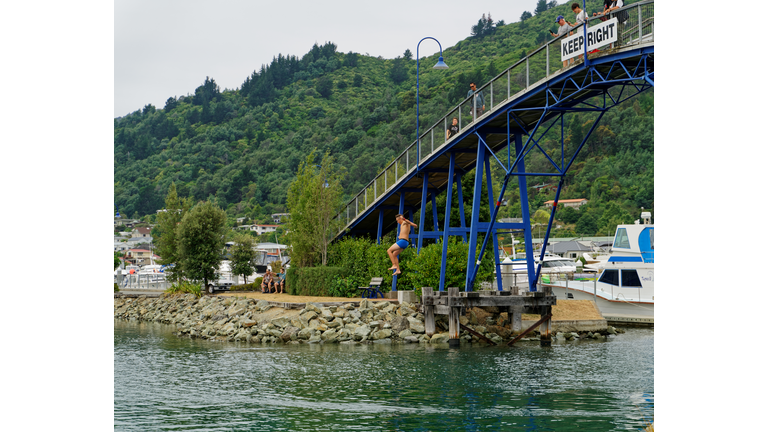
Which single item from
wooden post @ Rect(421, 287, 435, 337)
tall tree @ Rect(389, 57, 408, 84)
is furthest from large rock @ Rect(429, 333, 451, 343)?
tall tree @ Rect(389, 57, 408, 84)

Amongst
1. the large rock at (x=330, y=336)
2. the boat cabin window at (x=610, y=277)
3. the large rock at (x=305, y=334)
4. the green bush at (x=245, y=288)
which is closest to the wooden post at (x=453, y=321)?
the large rock at (x=330, y=336)

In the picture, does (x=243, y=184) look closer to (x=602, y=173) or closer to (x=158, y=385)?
(x=602, y=173)

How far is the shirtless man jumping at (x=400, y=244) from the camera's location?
86.7 feet

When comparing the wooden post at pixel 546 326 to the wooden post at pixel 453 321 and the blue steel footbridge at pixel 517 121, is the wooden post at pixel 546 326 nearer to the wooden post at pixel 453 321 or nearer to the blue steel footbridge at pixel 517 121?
the blue steel footbridge at pixel 517 121

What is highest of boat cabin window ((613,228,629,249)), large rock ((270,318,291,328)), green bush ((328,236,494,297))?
boat cabin window ((613,228,629,249))

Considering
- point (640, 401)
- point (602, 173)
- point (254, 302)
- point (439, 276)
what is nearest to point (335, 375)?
point (640, 401)

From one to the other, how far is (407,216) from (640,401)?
22.4 meters

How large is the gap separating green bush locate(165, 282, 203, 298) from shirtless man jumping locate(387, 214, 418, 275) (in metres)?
13.7

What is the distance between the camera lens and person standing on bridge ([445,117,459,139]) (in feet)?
83.1

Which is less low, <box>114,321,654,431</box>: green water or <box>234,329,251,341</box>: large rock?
<box>114,321,654,431</box>: green water

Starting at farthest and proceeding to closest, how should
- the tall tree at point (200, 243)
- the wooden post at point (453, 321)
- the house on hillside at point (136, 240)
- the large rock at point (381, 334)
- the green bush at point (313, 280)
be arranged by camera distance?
the house on hillside at point (136, 240), the tall tree at point (200, 243), the green bush at point (313, 280), the large rock at point (381, 334), the wooden post at point (453, 321)

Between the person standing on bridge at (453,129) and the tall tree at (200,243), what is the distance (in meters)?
19.1

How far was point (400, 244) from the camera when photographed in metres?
27.4

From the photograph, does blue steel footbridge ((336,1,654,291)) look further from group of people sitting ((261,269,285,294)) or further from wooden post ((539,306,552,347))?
group of people sitting ((261,269,285,294))
